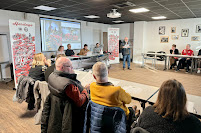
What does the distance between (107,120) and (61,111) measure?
52 centimetres

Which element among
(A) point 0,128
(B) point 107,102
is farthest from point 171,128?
(A) point 0,128

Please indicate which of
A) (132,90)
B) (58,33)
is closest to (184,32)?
(58,33)

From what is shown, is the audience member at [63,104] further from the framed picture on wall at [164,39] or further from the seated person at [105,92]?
the framed picture on wall at [164,39]

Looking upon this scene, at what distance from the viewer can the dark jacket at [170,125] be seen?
1071 millimetres

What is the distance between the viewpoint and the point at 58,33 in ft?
25.3

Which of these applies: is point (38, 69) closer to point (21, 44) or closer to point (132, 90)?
point (132, 90)

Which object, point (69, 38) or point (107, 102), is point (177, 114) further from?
point (69, 38)

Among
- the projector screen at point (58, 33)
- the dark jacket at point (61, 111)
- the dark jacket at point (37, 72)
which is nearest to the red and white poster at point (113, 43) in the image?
the projector screen at point (58, 33)

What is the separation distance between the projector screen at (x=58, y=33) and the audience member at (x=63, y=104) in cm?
608

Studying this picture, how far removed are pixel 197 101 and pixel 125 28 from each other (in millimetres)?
9605

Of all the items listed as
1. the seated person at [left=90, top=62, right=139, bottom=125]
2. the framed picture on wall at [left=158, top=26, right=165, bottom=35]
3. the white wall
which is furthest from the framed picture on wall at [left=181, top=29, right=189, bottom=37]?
the seated person at [left=90, top=62, right=139, bottom=125]

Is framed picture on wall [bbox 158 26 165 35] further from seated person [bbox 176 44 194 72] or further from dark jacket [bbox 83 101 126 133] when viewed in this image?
dark jacket [bbox 83 101 126 133]

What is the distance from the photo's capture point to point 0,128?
258 centimetres

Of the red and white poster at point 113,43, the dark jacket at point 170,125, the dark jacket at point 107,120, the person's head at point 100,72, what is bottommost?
the dark jacket at point 107,120
